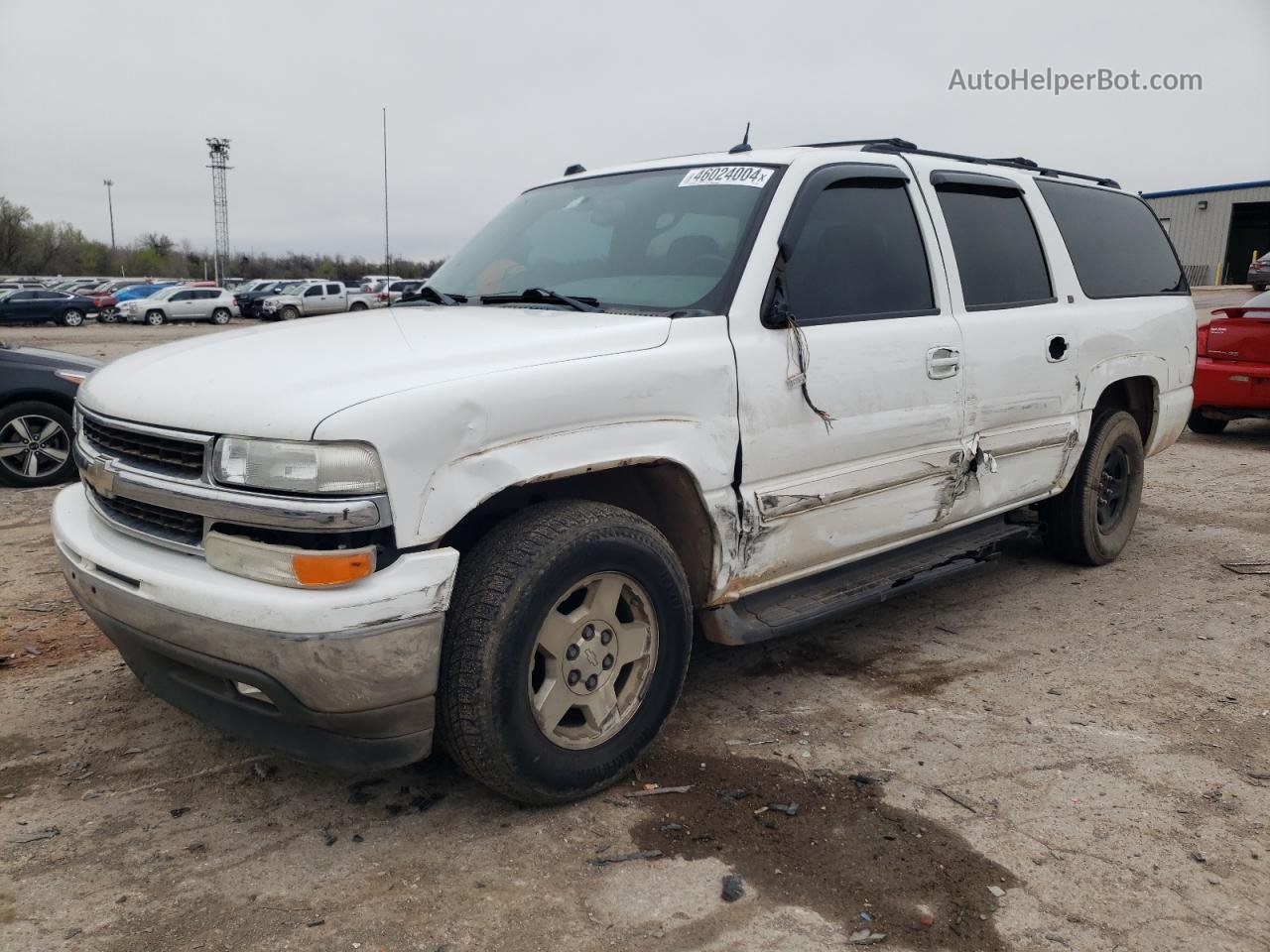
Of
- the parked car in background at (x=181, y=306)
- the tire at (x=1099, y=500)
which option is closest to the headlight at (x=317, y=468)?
the tire at (x=1099, y=500)

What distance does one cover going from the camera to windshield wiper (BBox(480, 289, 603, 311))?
11.1 feet

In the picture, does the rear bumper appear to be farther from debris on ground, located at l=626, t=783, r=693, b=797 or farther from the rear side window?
debris on ground, located at l=626, t=783, r=693, b=797

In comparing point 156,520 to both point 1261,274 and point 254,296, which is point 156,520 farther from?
point 254,296

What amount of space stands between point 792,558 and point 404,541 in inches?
60.1

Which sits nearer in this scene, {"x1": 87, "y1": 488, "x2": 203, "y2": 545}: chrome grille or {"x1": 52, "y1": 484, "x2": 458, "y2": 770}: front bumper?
{"x1": 52, "y1": 484, "x2": 458, "y2": 770}: front bumper

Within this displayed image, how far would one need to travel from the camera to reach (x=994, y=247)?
173 inches

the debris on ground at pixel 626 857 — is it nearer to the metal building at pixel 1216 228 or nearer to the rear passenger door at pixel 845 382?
the rear passenger door at pixel 845 382

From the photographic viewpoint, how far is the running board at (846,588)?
11.2 feet

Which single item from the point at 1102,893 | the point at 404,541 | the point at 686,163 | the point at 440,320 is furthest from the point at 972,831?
the point at 686,163

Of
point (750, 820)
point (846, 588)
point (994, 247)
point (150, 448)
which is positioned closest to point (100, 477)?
point (150, 448)

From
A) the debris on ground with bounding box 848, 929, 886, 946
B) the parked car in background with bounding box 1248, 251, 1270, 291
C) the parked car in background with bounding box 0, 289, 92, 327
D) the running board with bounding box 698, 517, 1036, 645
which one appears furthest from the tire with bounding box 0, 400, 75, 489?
the parked car in background with bounding box 1248, 251, 1270, 291

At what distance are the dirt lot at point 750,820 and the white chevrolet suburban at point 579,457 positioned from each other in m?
0.32

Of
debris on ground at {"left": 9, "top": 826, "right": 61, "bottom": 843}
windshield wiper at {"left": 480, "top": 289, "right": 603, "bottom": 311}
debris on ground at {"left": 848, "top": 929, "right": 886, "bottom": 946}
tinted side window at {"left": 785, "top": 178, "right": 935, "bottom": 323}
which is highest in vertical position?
tinted side window at {"left": 785, "top": 178, "right": 935, "bottom": 323}

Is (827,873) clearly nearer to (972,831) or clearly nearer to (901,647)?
(972,831)
